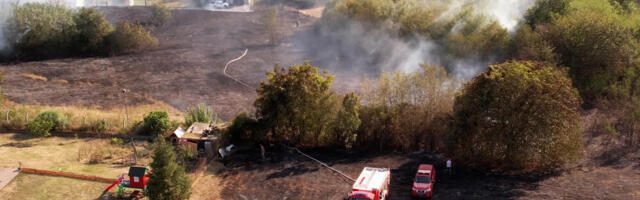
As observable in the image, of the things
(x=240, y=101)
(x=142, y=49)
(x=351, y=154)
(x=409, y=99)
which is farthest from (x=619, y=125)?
(x=142, y=49)

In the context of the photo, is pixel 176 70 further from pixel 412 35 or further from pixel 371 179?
pixel 371 179

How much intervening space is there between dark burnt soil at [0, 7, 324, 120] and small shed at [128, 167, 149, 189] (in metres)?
13.5

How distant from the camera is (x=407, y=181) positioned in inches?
1136

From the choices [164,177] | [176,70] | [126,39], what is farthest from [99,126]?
[126,39]

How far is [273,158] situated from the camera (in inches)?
1266

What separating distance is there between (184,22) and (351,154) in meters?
47.7

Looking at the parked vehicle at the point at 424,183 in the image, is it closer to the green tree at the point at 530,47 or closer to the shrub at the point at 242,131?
the shrub at the point at 242,131

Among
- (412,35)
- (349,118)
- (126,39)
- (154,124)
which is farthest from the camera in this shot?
(126,39)

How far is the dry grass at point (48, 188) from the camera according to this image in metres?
27.4

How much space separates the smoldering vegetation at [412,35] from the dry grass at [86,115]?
19.5 m

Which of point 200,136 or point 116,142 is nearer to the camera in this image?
point 200,136

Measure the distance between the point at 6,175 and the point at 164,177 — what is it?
34.7 feet

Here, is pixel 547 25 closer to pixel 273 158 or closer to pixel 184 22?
pixel 273 158

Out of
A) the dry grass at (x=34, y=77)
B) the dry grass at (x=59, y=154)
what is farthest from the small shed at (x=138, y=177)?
the dry grass at (x=34, y=77)
